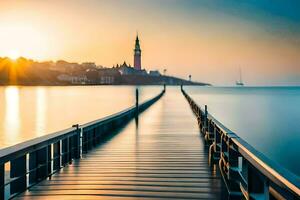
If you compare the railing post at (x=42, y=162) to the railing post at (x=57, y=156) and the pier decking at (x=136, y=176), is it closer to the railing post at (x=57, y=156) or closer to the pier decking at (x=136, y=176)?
the pier decking at (x=136, y=176)

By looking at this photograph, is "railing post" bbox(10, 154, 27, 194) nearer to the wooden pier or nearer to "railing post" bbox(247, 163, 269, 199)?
the wooden pier

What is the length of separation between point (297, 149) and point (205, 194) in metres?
23.6

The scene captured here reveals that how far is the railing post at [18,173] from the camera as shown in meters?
6.01

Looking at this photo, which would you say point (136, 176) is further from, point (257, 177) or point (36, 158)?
point (257, 177)

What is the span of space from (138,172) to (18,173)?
279 cm

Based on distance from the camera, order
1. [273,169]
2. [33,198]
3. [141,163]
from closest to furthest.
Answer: [273,169], [33,198], [141,163]

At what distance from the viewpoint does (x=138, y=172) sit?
8.12 metres

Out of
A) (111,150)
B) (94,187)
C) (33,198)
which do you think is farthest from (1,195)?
(111,150)

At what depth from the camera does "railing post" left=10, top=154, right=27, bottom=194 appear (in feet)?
19.7

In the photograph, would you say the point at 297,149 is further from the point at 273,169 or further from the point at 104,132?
the point at 273,169

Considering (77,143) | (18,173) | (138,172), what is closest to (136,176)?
(138,172)

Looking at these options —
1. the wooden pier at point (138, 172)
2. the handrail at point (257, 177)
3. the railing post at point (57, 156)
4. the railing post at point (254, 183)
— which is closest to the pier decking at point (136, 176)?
the wooden pier at point (138, 172)

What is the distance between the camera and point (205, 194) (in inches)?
245

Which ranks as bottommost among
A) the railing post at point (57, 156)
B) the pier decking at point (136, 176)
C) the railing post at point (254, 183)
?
the pier decking at point (136, 176)
